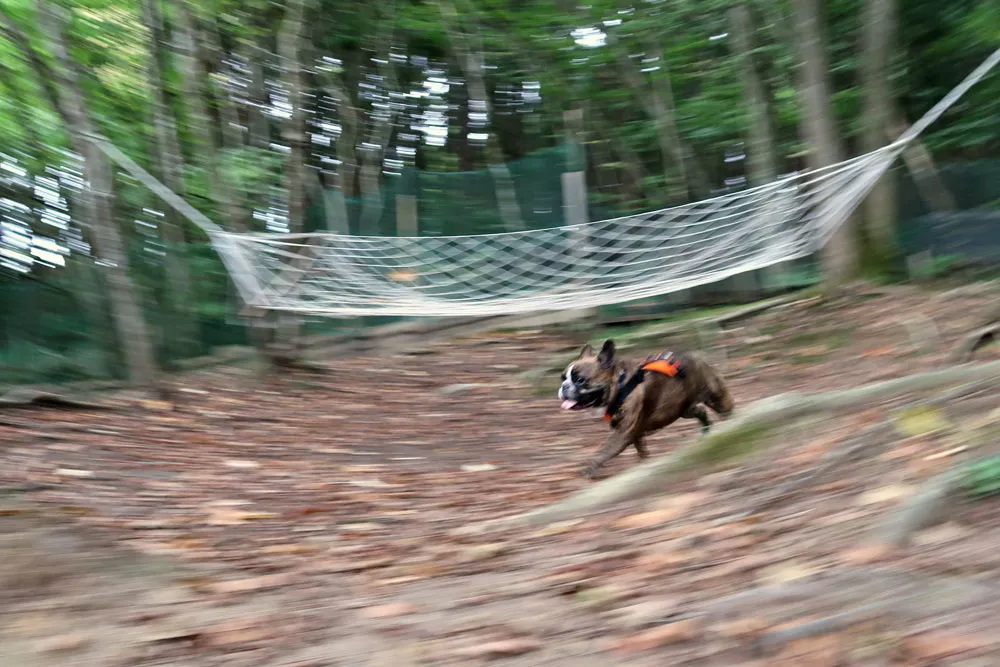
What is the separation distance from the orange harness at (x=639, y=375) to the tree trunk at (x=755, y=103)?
394 cm

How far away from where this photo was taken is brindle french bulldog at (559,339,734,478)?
11.7ft

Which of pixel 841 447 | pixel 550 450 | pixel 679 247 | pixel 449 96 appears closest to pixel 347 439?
pixel 550 450

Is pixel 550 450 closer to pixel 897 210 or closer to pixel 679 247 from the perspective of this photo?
pixel 679 247

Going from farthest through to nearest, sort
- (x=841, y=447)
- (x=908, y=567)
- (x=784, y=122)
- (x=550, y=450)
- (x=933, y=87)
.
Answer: (x=784, y=122) → (x=933, y=87) → (x=550, y=450) → (x=841, y=447) → (x=908, y=567)

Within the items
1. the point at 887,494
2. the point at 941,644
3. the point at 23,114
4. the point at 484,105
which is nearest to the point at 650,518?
the point at 887,494

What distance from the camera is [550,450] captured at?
14.8 feet

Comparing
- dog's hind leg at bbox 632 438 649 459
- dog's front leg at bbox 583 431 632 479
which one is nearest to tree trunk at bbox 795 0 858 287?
dog's hind leg at bbox 632 438 649 459

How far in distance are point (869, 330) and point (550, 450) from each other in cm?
A: 243

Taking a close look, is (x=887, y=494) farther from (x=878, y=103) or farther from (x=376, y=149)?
(x=376, y=149)

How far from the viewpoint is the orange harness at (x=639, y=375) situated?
12.0 ft

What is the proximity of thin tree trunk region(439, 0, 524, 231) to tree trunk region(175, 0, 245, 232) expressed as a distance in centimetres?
251

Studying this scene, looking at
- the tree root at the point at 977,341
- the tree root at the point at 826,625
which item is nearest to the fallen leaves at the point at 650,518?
the tree root at the point at 826,625

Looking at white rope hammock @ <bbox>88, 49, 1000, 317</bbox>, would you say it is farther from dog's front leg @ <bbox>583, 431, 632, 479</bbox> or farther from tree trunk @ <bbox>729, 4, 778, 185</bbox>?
dog's front leg @ <bbox>583, 431, 632, 479</bbox>

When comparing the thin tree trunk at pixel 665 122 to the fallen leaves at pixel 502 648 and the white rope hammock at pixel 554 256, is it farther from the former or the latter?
the fallen leaves at pixel 502 648
